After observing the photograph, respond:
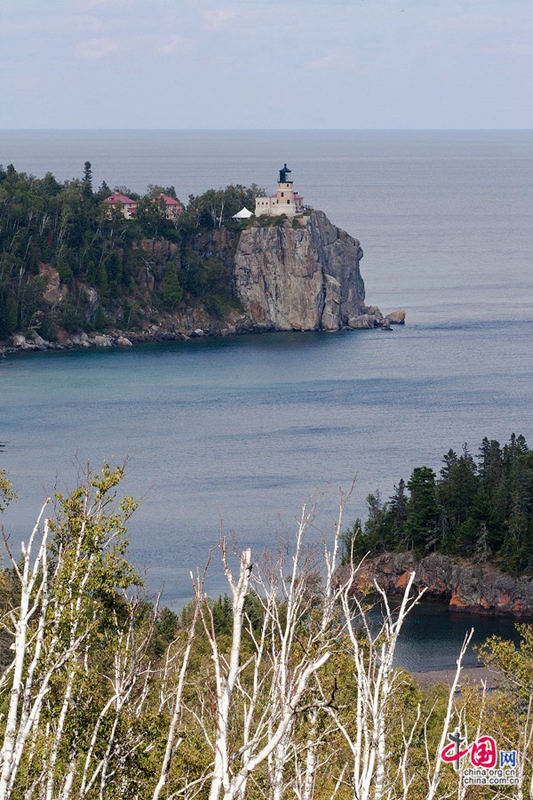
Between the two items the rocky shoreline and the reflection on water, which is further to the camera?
the rocky shoreline

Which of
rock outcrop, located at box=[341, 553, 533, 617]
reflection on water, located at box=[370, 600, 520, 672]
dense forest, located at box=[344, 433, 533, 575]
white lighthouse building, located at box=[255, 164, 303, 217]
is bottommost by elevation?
reflection on water, located at box=[370, 600, 520, 672]

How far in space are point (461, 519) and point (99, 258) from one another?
205 feet

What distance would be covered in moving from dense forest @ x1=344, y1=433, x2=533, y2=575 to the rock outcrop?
26.7 inches

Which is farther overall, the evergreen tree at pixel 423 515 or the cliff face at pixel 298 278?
the cliff face at pixel 298 278

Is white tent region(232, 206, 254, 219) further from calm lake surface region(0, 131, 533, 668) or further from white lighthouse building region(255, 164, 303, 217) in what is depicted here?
calm lake surface region(0, 131, 533, 668)

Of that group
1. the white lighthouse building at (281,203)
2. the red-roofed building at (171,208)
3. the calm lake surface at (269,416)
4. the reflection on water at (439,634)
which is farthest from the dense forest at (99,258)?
the reflection on water at (439,634)

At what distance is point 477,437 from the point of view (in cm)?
6588

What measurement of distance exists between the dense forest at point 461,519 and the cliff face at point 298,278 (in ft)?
179

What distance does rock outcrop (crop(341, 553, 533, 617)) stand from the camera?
45.9 m

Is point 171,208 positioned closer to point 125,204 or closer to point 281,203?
point 125,204

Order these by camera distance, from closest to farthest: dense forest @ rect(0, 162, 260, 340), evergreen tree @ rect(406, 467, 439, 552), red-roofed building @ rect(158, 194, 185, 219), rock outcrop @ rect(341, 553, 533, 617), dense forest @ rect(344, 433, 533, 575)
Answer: rock outcrop @ rect(341, 553, 533, 617), dense forest @ rect(344, 433, 533, 575), evergreen tree @ rect(406, 467, 439, 552), dense forest @ rect(0, 162, 260, 340), red-roofed building @ rect(158, 194, 185, 219)

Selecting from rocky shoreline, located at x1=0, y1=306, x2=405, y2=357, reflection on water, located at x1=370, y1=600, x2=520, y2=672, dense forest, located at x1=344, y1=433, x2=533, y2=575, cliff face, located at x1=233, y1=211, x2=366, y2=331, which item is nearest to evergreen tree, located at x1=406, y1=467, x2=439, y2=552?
dense forest, located at x1=344, y1=433, x2=533, y2=575

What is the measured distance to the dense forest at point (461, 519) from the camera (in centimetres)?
4819

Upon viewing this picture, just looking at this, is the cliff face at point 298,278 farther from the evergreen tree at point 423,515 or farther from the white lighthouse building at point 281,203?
the evergreen tree at point 423,515
